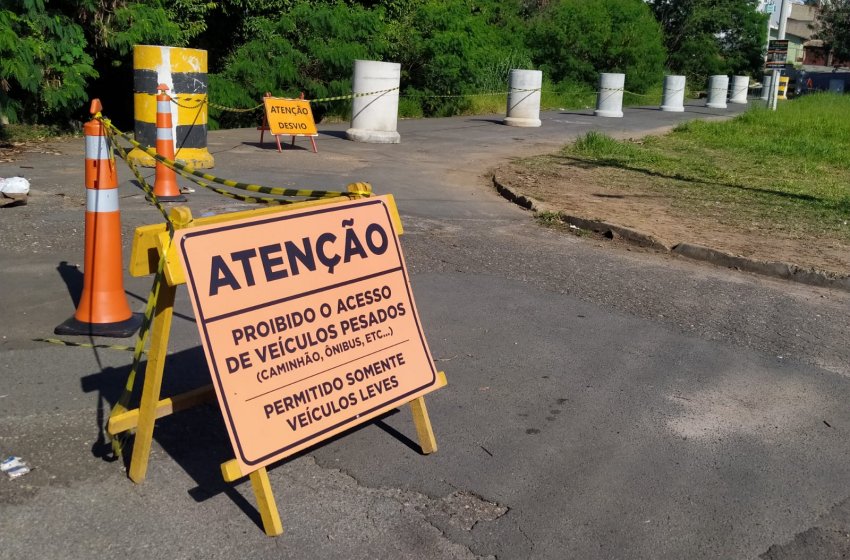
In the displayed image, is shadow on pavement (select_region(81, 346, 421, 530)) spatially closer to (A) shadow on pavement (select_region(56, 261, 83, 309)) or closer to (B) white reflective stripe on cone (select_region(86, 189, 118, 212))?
(B) white reflective stripe on cone (select_region(86, 189, 118, 212))

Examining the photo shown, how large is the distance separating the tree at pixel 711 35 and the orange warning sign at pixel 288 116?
4059 centimetres

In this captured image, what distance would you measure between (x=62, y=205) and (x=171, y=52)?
11.3 feet

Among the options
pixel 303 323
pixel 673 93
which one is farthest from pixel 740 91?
pixel 303 323

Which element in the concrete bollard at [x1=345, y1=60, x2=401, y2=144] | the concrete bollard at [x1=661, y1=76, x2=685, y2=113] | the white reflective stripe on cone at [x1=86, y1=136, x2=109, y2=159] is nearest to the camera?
the white reflective stripe on cone at [x1=86, y1=136, x2=109, y2=159]

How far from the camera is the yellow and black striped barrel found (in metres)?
12.1

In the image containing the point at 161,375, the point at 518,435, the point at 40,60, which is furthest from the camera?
the point at 40,60

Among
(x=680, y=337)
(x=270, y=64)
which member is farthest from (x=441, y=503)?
(x=270, y=64)

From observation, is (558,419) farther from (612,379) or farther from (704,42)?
(704,42)

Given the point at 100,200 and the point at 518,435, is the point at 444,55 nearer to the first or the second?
the point at 100,200

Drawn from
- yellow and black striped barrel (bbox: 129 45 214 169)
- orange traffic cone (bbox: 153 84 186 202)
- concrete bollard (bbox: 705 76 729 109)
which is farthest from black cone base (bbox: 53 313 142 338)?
concrete bollard (bbox: 705 76 729 109)

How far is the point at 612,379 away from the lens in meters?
5.58

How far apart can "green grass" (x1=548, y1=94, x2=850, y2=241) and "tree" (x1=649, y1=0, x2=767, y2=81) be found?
2701 cm

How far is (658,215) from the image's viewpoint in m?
10.7

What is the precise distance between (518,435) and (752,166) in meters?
12.8
